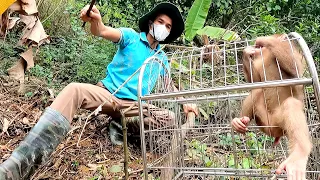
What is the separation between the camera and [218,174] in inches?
87.4

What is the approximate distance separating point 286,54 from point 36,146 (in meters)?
1.36

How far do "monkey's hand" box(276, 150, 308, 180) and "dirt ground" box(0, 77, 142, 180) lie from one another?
3.97 ft

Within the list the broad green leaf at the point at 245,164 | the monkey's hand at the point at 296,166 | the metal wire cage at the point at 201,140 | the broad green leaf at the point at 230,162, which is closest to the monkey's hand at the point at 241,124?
the metal wire cage at the point at 201,140

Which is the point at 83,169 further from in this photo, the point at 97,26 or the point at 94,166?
the point at 97,26

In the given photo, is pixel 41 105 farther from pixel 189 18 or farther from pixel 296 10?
pixel 296 10

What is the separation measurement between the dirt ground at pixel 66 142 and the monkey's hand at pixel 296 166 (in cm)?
121

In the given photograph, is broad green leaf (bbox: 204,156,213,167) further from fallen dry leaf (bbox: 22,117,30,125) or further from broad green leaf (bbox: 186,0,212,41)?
fallen dry leaf (bbox: 22,117,30,125)

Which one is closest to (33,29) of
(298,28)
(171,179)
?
(171,179)

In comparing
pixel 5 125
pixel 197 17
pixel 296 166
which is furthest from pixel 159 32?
pixel 296 166

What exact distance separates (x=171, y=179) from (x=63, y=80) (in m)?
1.73

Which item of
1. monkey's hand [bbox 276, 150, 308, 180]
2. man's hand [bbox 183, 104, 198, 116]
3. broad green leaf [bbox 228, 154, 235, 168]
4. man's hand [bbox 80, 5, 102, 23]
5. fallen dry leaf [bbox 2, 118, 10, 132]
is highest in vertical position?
man's hand [bbox 80, 5, 102, 23]

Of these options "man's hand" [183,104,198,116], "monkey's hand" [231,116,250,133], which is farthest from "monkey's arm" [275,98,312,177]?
"man's hand" [183,104,198,116]

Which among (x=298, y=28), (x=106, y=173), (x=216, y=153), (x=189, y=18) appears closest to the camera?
(x=106, y=173)

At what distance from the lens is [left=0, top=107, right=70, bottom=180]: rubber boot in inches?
74.7
